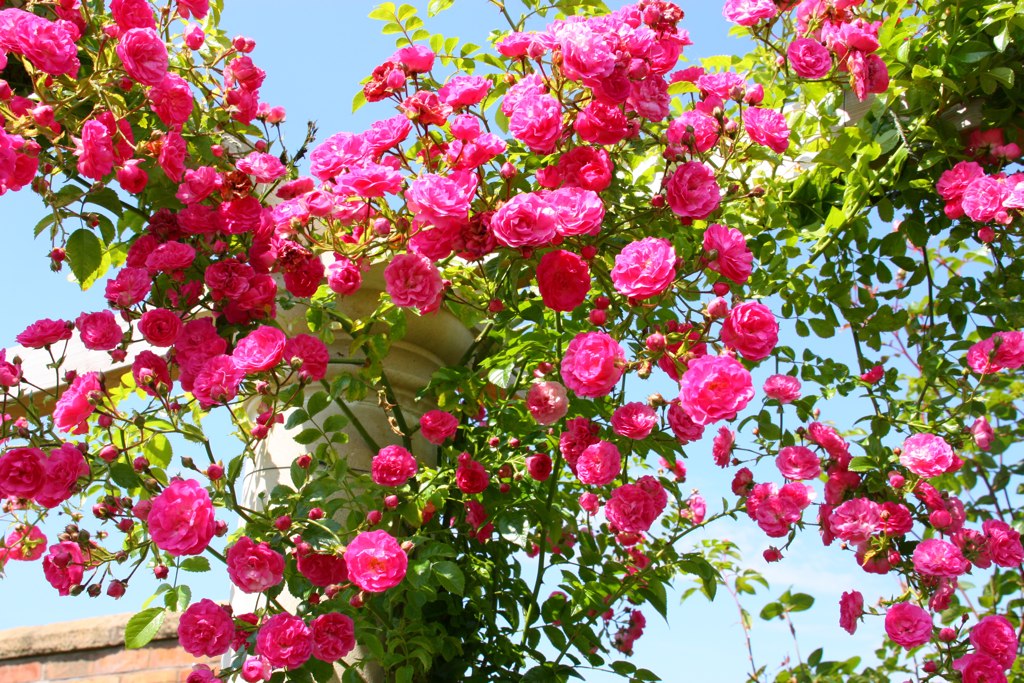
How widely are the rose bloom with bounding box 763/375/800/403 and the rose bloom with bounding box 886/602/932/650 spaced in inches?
18.0

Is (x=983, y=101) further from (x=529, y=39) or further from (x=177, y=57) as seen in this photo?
(x=177, y=57)

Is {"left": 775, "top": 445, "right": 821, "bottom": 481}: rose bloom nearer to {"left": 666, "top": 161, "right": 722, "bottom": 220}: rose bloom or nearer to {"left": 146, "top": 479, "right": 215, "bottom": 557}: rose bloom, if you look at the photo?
{"left": 666, "top": 161, "right": 722, "bottom": 220}: rose bloom

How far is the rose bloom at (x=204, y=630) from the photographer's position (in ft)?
4.48

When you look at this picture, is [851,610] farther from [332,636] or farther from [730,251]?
[332,636]

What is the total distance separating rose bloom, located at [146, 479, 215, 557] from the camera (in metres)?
1.27

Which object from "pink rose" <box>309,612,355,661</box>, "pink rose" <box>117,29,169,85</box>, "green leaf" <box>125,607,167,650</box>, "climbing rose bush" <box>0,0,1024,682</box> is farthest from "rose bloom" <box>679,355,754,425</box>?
"pink rose" <box>117,29,169,85</box>

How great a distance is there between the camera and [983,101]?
1.94 m

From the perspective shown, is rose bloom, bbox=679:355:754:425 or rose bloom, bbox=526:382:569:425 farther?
rose bloom, bbox=526:382:569:425

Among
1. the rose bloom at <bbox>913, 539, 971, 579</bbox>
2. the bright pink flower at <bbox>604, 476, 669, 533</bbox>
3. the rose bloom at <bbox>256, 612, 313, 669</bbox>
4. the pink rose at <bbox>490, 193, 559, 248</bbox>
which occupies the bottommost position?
the rose bloom at <bbox>256, 612, 313, 669</bbox>

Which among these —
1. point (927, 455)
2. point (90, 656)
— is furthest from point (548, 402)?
point (90, 656)

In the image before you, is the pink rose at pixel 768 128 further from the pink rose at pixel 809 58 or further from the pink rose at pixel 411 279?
the pink rose at pixel 411 279

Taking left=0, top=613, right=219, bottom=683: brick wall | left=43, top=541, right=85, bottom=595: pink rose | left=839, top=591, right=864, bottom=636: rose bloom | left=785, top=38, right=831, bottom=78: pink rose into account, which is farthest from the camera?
left=0, top=613, right=219, bottom=683: brick wall

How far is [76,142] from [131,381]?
749 mm

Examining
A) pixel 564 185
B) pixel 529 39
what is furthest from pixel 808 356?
pixel 529 39
